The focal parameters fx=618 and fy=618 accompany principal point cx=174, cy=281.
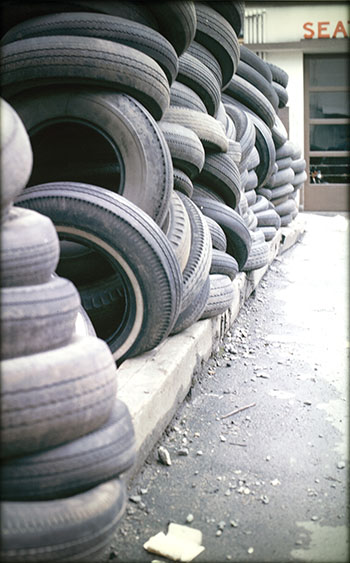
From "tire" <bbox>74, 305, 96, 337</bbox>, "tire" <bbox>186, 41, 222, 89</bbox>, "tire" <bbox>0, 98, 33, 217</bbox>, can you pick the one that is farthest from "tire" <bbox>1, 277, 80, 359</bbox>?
"tire" <bbox>186, 41, 222, 89</bbox>

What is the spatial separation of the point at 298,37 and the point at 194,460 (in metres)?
12.5

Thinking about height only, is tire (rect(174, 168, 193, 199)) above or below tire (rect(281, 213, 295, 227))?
above

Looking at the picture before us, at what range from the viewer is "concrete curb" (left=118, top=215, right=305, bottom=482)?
202 centimetres

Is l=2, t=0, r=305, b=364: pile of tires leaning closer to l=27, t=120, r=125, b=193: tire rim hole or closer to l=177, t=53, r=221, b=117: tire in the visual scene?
l=27, t=120, r=125, b=193: tire rim hole

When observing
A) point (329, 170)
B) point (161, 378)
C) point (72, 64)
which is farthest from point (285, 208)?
point (329, 170)

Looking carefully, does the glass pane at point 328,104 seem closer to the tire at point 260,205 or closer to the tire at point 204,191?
the tire at point 260,205

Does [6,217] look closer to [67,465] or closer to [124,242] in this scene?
[67,465]

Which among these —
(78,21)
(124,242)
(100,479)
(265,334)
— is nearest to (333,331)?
(265,334)

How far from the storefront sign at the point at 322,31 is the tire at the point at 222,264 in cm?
1086

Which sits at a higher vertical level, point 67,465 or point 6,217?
point 6,217

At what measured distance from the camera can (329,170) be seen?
13945mm

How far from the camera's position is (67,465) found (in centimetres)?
131

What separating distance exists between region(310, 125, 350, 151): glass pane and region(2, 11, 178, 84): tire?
11844 mm

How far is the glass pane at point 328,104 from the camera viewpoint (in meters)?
13.9
